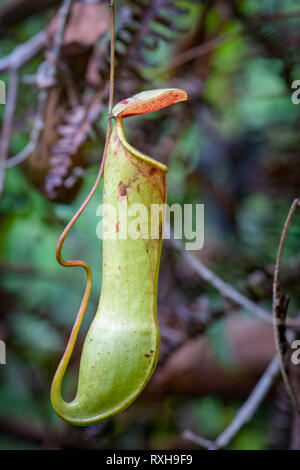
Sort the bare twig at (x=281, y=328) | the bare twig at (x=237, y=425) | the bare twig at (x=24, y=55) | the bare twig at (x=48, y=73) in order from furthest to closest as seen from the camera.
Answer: the bare twig at (x=24, y=55) → the bare twig at (x=48, y=73) → the bare twig at (x=237, y=425) → the bare twig at (x=281, y=328)

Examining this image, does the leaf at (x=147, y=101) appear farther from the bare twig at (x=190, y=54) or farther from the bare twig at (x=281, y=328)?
the bare twig at (x=190, y=54)

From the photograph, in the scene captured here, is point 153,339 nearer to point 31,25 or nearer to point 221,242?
point 221,242

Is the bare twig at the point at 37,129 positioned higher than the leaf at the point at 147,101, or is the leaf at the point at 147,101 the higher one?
the bare twig at the point at 37,129

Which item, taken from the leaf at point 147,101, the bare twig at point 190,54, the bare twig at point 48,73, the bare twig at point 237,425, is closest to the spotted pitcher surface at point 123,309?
the leaf at point 147,101

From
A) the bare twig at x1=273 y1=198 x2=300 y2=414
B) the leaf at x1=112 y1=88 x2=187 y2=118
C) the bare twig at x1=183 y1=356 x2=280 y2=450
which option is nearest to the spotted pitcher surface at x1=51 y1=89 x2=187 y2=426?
the leaf at x1=112 y1=88 x2=187 y2=118

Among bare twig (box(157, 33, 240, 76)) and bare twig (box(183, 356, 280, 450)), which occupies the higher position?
bare twig (box(157, 33, 240, 76))

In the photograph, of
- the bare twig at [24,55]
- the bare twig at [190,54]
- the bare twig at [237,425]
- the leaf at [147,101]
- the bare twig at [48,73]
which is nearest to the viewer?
the leaf at [147,101]

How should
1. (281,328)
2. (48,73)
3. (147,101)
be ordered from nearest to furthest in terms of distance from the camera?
(147,101), (281,328), (48,73)

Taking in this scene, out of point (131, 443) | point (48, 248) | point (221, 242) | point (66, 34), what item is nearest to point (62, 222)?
point (48, 248)

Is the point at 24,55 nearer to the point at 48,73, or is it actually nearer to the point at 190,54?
the point at 48,73

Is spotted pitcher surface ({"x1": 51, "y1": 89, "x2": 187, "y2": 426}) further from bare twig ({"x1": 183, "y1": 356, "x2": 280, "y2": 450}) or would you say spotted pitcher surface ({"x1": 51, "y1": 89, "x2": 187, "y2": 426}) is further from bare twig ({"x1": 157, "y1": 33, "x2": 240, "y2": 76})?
bare twig ({"x1": 157, "y1": 33, "x2": 240, "y2": 76})

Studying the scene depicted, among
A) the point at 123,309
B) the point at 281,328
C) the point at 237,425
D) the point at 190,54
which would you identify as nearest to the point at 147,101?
the point at 123,309

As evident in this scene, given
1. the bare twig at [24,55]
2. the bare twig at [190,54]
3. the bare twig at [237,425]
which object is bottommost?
the bare twig at [237,425]
